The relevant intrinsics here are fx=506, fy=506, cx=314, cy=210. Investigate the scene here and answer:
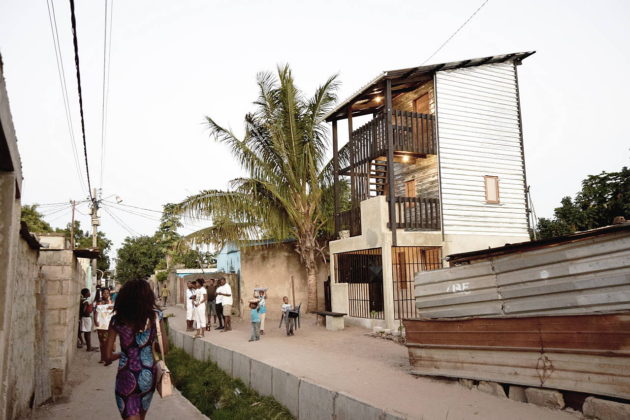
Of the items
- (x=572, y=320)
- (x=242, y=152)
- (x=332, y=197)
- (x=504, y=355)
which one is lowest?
(x=504, y=355)

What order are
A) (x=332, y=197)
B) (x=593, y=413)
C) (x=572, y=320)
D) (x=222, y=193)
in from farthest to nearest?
1. (x=332, y=197)
2. (x=222, y=193)
3. (x=572, y=320)
4. (x=593, y=413)

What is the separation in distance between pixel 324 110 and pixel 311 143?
1416 mm

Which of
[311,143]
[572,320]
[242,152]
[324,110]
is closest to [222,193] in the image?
[242,152]

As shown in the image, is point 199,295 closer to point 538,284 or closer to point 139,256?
point 538,284

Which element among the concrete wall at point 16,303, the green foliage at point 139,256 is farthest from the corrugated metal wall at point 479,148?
the green foliage at point 139,256

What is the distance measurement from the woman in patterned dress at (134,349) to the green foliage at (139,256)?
50133 mm

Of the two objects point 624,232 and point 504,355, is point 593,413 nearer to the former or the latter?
point 504,355

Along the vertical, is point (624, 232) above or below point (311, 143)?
below

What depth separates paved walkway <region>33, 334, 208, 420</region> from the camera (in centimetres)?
773

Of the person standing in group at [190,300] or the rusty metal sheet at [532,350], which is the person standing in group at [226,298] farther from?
the rusty metal sheet at [532,350]

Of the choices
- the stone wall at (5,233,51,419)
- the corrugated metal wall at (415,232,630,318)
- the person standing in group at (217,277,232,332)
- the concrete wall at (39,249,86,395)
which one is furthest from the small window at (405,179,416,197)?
the stone wall at (5,233,51,419)

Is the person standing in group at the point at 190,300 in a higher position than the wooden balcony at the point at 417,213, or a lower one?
lower

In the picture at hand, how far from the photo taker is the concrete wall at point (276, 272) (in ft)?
67.5

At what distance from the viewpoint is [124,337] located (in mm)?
4203
